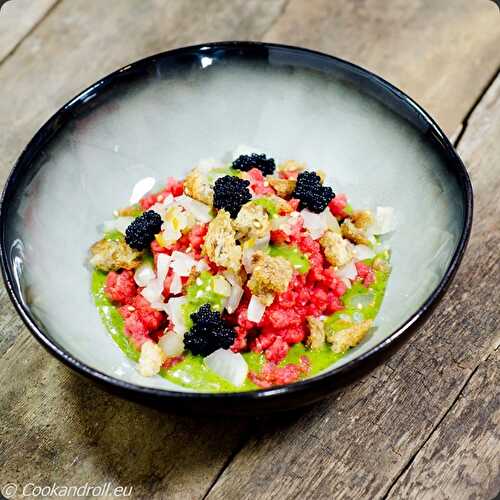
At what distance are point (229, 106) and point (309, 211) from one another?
0.77 metres

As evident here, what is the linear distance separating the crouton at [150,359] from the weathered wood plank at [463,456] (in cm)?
98

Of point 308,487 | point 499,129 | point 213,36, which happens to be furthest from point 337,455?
point 213,36

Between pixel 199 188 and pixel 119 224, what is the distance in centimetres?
40

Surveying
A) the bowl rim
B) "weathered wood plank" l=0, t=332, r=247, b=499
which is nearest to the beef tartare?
"weathered wood plank" l=0, t=332, r=247, b=499

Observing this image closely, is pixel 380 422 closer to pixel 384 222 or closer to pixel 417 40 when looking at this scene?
pixel 384 222

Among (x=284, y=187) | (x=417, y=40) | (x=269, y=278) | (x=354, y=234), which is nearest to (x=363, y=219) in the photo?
(x=354, y=234)

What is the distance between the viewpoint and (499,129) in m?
3.93

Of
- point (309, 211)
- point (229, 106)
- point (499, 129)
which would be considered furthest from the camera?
point (499, 129)

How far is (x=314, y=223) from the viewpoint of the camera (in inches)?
124

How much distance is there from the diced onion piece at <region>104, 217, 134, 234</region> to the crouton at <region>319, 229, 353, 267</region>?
0.84 metres

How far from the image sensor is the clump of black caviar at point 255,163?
11.1 ft

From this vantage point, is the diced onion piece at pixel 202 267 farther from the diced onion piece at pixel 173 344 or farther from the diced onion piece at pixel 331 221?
the diced onion piece at pixel 331 221

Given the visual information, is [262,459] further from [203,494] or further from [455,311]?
[455,311]

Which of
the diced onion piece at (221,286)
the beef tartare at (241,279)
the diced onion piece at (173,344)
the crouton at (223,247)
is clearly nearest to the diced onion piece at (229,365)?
the beef tartare at (241,279)
